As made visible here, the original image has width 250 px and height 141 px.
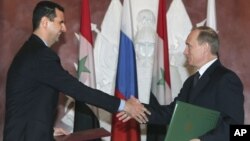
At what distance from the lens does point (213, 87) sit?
9.61ft

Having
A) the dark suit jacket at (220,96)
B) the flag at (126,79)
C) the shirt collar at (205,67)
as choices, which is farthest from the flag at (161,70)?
the shirt collar at (205,67)

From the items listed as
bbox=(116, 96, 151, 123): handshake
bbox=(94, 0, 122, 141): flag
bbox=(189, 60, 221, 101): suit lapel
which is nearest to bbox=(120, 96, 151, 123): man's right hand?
bbox=(116, 96, 151, 123): handshake

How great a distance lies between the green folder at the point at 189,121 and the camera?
107 inches

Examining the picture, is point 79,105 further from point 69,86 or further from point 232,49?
point 232,49

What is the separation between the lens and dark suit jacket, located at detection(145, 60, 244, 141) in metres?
2.72

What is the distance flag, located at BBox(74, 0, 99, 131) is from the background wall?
293 mm

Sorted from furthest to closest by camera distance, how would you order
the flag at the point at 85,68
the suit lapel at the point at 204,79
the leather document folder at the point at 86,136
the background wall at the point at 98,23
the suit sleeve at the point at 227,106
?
the background wall at the point at 98,23
the flag at the point at 85,68
the suit lapel at the point at 204,79
the leather document folder at the point at 86,136
the suit sleeve at the point at 227,106

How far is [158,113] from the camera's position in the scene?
3.40 metres

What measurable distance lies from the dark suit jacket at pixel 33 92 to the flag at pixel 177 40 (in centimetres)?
162

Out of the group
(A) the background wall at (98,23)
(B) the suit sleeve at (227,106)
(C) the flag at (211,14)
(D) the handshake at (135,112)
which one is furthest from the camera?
(A) the background wall at (98,23)

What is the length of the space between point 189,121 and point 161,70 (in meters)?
1.45

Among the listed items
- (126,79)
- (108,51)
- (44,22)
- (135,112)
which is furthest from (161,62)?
(44,22)

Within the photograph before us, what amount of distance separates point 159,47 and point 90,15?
68 centimetres

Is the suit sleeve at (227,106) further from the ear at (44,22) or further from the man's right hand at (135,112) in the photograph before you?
the ear at (44,22)
